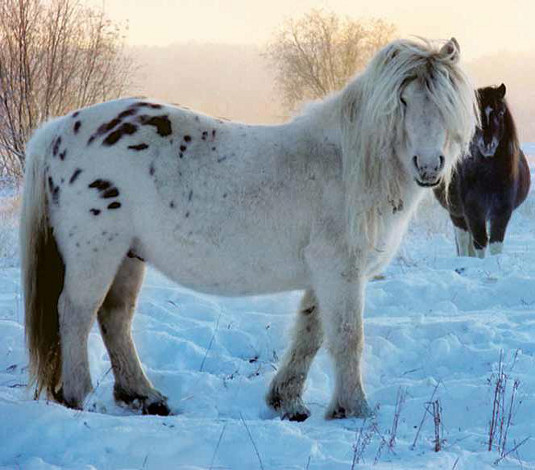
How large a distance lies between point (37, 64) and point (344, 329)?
39.5 ft

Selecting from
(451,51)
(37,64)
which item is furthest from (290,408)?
(37,64)

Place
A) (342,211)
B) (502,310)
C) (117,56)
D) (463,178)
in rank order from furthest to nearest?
1. (117,56)
2. (463,178)
3. (502,310)
4. (342,211)

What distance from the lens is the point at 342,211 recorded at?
12.1 ft

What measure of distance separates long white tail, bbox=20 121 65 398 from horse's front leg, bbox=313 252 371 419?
146cm

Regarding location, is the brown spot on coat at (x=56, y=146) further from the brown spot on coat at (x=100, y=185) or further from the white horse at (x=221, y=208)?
the brown spot on coat at (x=100, y=185)

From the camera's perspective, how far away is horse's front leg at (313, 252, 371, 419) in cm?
371

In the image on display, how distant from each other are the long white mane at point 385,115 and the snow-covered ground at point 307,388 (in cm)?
105

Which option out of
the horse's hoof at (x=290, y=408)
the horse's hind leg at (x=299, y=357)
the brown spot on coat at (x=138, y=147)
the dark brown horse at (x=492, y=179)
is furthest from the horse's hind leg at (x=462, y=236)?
the brown spot on coat at (x=138, y=147)

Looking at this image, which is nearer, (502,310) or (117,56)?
(502,310)

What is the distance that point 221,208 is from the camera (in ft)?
12.3

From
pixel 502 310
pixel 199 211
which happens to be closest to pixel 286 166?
pixel 199 211

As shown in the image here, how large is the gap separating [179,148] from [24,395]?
5.23 feet

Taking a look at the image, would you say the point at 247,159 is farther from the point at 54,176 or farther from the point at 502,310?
the point at 502,310

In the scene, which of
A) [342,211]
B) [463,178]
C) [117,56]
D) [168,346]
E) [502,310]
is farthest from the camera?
[117,56]
